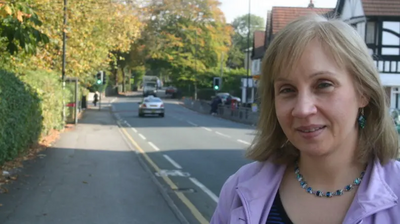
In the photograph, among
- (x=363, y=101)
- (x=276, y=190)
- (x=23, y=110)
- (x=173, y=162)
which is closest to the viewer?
(x=363, y=101)

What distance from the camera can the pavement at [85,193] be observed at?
7.43 metres

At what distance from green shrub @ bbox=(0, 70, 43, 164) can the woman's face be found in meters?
9.08

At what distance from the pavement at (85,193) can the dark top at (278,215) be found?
544 cm

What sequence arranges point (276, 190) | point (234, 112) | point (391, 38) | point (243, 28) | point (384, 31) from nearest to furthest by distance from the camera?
1. point (276, 190)
2. point (391, 38)
3. point (384, 31)
4. point (234, 112)
5. point (243, 28)

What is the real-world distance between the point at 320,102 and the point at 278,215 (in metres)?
0.46

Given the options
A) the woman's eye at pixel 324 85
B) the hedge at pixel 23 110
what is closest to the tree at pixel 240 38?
the hedge at pixel 23 110

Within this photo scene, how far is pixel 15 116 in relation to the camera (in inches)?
468

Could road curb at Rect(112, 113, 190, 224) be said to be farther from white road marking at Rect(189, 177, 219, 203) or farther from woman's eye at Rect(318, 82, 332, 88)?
woman's eye at Rect(318, 82, 332, 88)

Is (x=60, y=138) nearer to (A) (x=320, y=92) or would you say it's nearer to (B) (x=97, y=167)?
(B) (x=97, y=167)

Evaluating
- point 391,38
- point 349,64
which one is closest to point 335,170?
point 349,64

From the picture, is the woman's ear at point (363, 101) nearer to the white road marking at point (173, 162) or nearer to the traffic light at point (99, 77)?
the white road marking at point (173, 162)

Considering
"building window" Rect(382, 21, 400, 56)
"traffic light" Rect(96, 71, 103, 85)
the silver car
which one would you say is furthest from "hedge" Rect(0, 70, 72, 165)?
"building window" Rect(382, 21, 400, 56)

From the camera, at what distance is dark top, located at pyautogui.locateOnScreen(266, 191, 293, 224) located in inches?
75.9

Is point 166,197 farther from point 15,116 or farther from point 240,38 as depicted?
point 240,38
